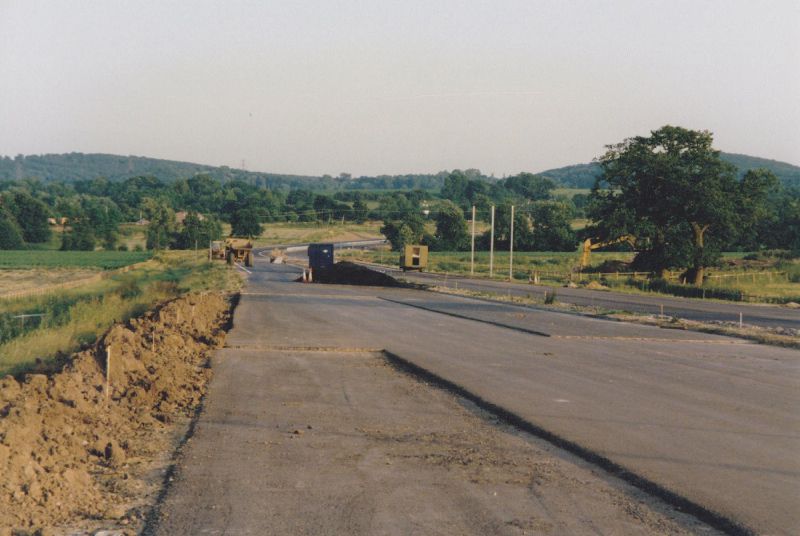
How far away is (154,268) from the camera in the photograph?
276 ft

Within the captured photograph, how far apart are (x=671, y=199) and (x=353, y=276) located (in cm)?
2744

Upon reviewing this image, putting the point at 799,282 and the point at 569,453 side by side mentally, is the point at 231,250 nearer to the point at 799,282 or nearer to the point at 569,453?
the point at 799,282

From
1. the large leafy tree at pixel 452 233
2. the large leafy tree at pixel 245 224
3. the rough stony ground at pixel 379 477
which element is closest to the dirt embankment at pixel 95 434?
the rough stony ground at pixel 379 477

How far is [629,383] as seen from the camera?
54.0 ft

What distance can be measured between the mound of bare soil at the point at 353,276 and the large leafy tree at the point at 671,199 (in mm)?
22532

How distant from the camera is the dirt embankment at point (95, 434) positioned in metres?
7.75

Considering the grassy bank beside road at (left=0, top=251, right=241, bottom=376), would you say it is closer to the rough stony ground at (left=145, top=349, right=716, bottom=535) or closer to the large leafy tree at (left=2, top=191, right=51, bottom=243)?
the rough stony ground at (left=145, top=349, right=716, bottom=535)

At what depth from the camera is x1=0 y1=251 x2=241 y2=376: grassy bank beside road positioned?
19.6m

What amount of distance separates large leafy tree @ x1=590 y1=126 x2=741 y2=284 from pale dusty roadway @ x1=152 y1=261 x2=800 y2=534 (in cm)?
3542

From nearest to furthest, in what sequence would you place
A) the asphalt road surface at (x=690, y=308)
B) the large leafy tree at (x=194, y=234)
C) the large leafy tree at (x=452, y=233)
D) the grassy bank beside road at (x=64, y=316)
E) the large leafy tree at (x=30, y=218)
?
the grassy bank beside road at (x=64, y=316) < the asphalt road surface at (x=690, y=308) < the large leafy tree at (x=194, y=234) < the large leafy tree at (x=30, y=218) < the large leafy tree at (x=452, y=233)

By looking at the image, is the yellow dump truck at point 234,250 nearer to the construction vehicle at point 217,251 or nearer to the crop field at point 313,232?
the construction vehicle at point 217,251

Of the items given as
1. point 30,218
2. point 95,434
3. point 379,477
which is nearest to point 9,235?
point 30,218

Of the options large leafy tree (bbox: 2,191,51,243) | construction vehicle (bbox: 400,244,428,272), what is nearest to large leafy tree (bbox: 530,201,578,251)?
construction vehicle (bbox: 400,244,428,272)

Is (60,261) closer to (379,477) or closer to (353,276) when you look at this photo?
(353,276)
